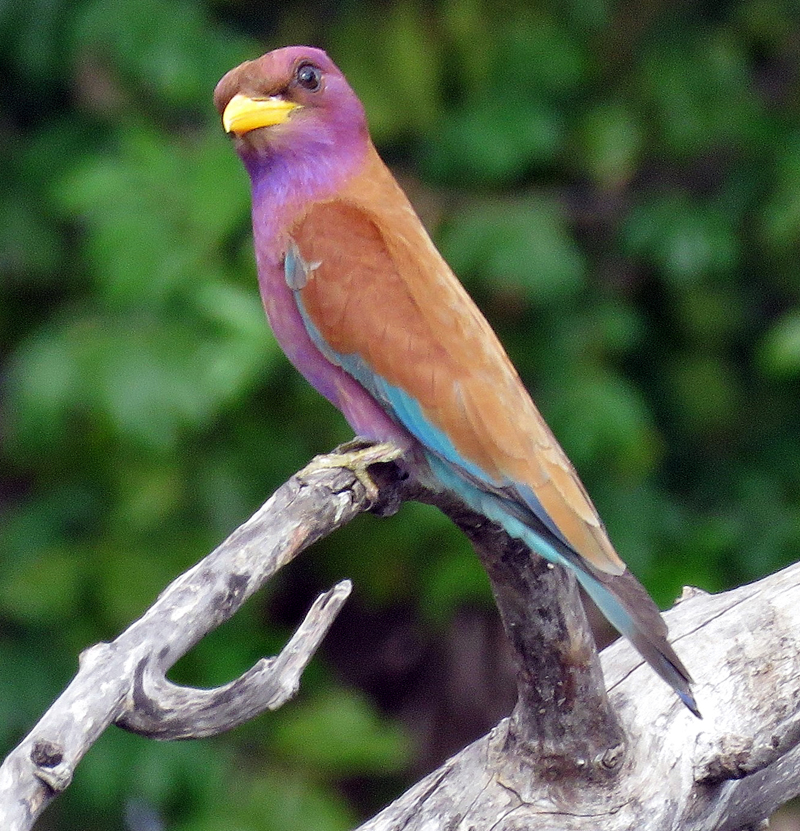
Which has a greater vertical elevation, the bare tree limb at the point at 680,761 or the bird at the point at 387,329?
the bird at the point at 387,329

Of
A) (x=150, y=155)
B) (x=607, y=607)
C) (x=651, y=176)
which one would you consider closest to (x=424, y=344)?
(x=607, y=607)

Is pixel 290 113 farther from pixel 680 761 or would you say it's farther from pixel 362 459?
pixel 680 761

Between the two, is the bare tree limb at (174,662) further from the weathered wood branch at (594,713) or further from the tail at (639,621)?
the tail at (639,621)

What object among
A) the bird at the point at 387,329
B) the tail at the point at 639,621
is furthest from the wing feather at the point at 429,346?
the tail at the point at 639,621

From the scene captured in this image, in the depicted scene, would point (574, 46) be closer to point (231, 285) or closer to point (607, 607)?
point (231, 285)

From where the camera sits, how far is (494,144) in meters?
4.01

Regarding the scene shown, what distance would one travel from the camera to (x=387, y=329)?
8.59 feet

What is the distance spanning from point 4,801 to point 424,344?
1230 millimetres

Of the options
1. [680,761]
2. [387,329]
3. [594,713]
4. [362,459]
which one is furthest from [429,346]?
[680,761]

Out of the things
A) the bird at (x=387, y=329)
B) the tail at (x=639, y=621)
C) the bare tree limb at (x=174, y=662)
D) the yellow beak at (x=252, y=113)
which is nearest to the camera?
the bare tree limb at (x=174, y=662)

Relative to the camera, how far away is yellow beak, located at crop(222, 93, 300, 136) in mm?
2746

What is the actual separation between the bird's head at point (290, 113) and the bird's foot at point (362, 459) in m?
0.57

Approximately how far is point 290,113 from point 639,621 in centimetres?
123

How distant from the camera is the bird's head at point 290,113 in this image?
9.16 ft
